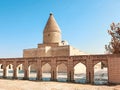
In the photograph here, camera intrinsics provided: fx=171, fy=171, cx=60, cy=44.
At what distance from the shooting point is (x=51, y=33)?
32844 mm

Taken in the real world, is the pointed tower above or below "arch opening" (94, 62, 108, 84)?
above

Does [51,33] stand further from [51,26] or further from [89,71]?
[89,71]

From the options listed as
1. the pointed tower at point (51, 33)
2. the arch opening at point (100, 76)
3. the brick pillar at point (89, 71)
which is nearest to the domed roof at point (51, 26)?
the pointed tower at point (51, 33)

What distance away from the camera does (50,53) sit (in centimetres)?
3180

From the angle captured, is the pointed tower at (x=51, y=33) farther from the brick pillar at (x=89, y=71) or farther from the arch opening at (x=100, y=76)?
the brick pillar at (x=89, y=71)

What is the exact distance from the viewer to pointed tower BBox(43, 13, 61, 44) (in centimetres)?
3291

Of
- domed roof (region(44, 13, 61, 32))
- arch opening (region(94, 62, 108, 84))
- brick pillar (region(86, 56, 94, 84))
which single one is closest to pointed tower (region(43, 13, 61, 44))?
domed roof (region(44, 13, 61, 32))

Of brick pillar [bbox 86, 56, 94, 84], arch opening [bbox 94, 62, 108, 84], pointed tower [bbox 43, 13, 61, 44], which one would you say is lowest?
arch opening [bbox 94, 62, 108, 84]

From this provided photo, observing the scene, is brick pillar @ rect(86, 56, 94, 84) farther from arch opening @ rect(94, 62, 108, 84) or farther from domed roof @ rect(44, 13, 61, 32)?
domed roof @ rect(44, 13, 61, 32)

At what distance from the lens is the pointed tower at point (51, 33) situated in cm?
3291

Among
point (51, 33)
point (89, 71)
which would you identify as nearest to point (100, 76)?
point (89, 71)

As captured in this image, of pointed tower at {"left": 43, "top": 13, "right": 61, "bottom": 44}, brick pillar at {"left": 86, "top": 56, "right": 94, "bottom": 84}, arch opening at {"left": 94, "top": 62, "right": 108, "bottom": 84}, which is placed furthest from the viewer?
pointed tower at {"left": 43, "top": 13, "right": 61, "bottom": 44}

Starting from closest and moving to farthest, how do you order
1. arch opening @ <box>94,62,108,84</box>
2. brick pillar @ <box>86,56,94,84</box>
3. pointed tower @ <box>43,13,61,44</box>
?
brick pillar @ <box>86,56,94,84</box>
arch opening @ <box>94,62,108,84</box>
pointed tower @ <box>43,13,61,44</box>

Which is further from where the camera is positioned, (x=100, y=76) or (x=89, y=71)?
(x=100, y=76)
